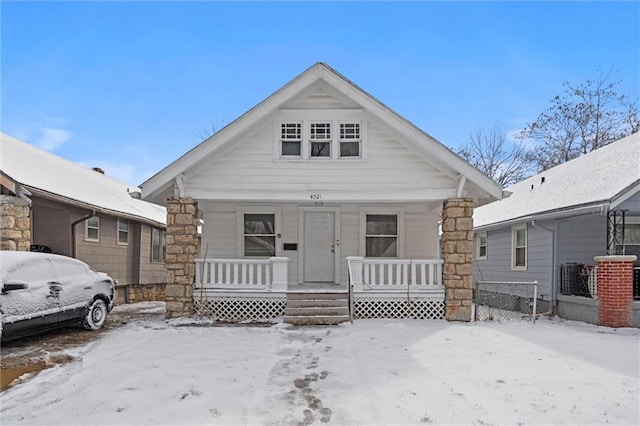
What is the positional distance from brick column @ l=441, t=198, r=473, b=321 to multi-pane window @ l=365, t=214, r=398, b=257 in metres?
2.22

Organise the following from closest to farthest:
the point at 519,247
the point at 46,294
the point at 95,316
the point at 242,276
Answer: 1. the point at 46,294
2. the point at 95,316
3. the point at 242,276
4. the point at 519,247

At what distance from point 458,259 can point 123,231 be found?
1183 centimetres

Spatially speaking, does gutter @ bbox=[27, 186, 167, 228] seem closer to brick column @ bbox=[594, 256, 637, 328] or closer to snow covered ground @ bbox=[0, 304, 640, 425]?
snow covered ground @ bbox=[0, 304, 640, 425]

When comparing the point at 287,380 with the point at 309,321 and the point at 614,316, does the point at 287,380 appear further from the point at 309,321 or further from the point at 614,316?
the point at 614,316

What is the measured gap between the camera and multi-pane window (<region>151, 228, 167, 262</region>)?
59.3ft

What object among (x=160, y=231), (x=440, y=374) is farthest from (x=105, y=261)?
(x=440, y=374)

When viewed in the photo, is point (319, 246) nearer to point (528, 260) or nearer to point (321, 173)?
point (321, 173)

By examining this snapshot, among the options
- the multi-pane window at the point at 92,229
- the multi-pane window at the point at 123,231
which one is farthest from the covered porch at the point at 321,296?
the multi-pane window at the point at 123,231

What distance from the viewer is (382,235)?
1239cm

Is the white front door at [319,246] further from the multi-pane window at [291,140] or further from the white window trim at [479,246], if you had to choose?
the white window trim at [479,246]

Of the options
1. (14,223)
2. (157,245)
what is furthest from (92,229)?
(157,245)

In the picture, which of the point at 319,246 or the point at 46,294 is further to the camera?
the point at 319,246

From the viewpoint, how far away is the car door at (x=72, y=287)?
8.34 meters

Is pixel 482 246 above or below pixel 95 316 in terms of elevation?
above
